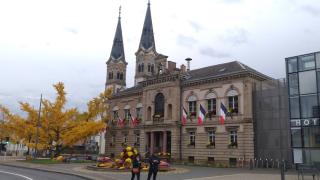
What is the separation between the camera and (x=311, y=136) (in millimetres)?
32750

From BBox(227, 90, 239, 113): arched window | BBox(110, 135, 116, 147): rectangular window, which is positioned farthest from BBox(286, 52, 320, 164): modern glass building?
BBox(110, 135, 116, 147): rectangular window

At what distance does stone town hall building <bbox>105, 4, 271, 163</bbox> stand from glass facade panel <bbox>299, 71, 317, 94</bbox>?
29.4 ft

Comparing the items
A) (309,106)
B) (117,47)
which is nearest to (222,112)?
(309,106)

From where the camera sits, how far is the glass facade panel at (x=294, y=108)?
34.0 metres

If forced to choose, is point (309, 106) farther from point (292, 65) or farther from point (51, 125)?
point (51, 125)

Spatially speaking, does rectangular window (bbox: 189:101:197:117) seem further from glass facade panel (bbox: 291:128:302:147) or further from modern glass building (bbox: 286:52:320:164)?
glass facade panel (bbox: 291:128:302:147)

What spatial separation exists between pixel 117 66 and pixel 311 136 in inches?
2751

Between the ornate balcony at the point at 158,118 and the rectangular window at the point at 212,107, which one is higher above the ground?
the rectangular window at the point at 212,107

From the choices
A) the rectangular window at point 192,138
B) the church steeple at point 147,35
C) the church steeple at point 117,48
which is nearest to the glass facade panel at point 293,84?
the rectangular window at point 192,138

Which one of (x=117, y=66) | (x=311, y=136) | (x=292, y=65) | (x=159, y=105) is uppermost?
(x=117, y=66)

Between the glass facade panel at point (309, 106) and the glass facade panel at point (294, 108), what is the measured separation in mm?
396

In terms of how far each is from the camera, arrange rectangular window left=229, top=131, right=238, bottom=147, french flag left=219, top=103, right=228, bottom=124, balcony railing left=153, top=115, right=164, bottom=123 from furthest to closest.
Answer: balcony railing left=153, top=115, right=164, bottom=123 → french flag left=219, top=103, right=228, bottom=124 → rectangular window left=229, top=131, right=238, bottom=147

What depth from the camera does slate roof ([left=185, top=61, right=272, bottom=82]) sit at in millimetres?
44719

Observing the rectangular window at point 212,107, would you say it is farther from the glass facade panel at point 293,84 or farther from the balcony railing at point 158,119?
the glass facade panel at point 293,84
